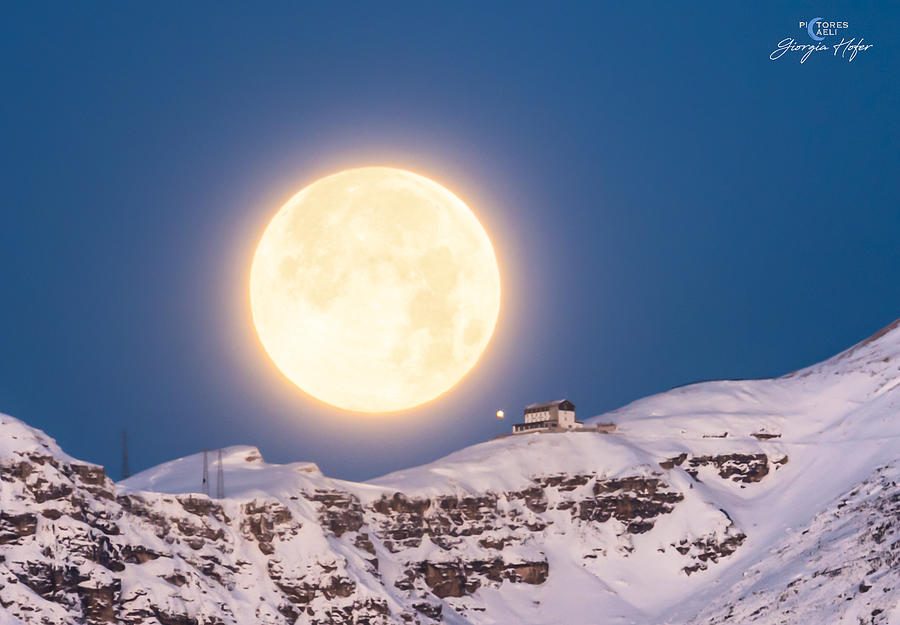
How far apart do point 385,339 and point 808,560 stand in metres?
49.1

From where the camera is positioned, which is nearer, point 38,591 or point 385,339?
point 38,591

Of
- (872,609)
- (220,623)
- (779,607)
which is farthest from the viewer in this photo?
(220,623)

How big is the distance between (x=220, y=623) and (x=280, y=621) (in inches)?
318

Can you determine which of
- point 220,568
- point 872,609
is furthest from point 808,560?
point 220,568

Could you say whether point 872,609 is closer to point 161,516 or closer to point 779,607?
point 779,607

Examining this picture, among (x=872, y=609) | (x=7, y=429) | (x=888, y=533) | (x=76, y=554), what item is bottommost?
(x=872, y=609)

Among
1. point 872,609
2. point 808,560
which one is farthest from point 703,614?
point 872,609

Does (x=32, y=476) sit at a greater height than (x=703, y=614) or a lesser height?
greater

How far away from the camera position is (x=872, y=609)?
156m

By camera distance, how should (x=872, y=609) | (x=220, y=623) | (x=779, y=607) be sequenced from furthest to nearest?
(x=220, y=623) < (x=779, y=607) < (x=872, y=609)

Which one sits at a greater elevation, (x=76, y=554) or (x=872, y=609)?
(x=76, y=554)

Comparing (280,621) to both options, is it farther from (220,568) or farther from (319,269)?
(319,269)

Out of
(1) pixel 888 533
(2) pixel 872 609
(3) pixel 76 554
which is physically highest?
(3) pixel 76 554

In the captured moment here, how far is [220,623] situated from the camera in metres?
187
